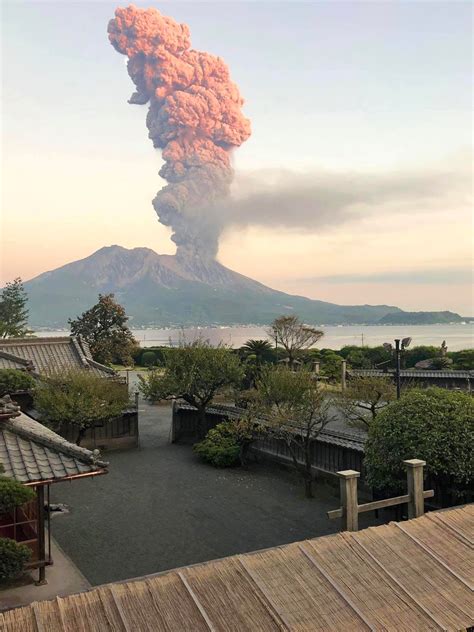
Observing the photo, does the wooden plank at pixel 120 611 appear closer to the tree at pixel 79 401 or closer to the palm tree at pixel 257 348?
the tree at pixel 79 401

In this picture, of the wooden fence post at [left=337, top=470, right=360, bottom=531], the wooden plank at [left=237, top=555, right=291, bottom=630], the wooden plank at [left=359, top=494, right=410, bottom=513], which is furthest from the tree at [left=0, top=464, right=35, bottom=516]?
the wooden plank at [left=359, top=494, right=410, bottom=513]

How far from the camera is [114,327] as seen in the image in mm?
50031

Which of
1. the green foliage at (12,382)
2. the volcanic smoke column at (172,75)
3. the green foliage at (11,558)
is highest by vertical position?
the volcanic smoke column at (172,75)

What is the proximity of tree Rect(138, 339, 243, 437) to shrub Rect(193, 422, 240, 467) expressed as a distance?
2447mm

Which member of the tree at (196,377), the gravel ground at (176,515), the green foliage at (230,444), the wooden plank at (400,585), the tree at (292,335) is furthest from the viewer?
the tree at (292,335)

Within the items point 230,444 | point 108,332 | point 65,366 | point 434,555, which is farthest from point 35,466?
point 108,332

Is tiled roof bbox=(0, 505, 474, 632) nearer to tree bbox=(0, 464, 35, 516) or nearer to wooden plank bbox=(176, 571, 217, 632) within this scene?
wooden plank bbox=(176, 571, 217, 632)

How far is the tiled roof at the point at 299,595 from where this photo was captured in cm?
583

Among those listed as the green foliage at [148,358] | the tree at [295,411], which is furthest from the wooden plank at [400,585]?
the green foliage at [148,358]

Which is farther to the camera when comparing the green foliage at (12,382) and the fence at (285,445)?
the green foliage at (12,382)

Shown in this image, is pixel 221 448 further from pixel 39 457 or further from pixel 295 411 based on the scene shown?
pixel 39 457

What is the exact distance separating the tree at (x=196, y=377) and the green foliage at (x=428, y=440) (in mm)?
10873

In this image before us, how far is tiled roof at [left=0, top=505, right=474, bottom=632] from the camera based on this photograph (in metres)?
5.83

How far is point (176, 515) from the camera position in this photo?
1541cm
